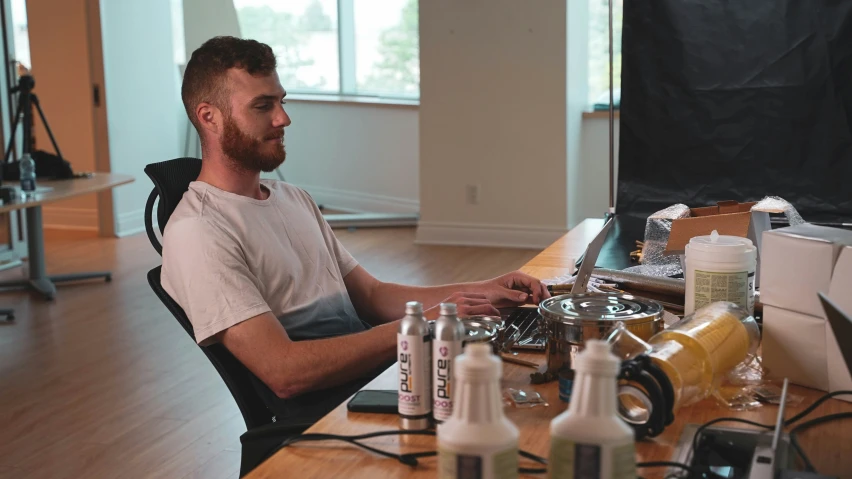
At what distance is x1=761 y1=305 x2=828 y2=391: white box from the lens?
4.33 ft

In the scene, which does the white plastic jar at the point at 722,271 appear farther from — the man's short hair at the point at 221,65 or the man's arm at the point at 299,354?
the man's short hair at the point at 221,65

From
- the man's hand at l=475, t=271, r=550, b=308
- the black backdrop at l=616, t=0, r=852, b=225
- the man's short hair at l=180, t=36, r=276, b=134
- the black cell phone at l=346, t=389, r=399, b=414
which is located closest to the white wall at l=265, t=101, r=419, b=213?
the black backdrop at l=616, t=0, r=852, b=225

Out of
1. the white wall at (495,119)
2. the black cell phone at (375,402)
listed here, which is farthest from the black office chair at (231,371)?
the white wall at (495,119)

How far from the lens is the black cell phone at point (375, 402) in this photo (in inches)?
49.1

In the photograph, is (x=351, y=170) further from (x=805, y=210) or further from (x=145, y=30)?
(x=805, y=210)

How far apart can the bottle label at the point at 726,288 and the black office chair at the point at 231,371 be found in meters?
0.64

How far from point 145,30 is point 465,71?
216 centimetres

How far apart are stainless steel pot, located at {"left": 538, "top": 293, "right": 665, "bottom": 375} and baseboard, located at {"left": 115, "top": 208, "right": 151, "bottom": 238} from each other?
508 centimetres

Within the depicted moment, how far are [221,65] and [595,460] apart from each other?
129 cm

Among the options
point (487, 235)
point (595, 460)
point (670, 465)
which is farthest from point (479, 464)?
point (487, 235)

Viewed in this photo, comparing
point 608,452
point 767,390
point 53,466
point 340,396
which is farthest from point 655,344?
point 53,466

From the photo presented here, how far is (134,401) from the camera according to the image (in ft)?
10.6

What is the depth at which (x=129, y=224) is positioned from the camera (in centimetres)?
616

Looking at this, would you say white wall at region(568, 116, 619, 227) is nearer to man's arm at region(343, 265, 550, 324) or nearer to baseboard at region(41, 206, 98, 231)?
baseboard at region(41, 206, 98, 231)
